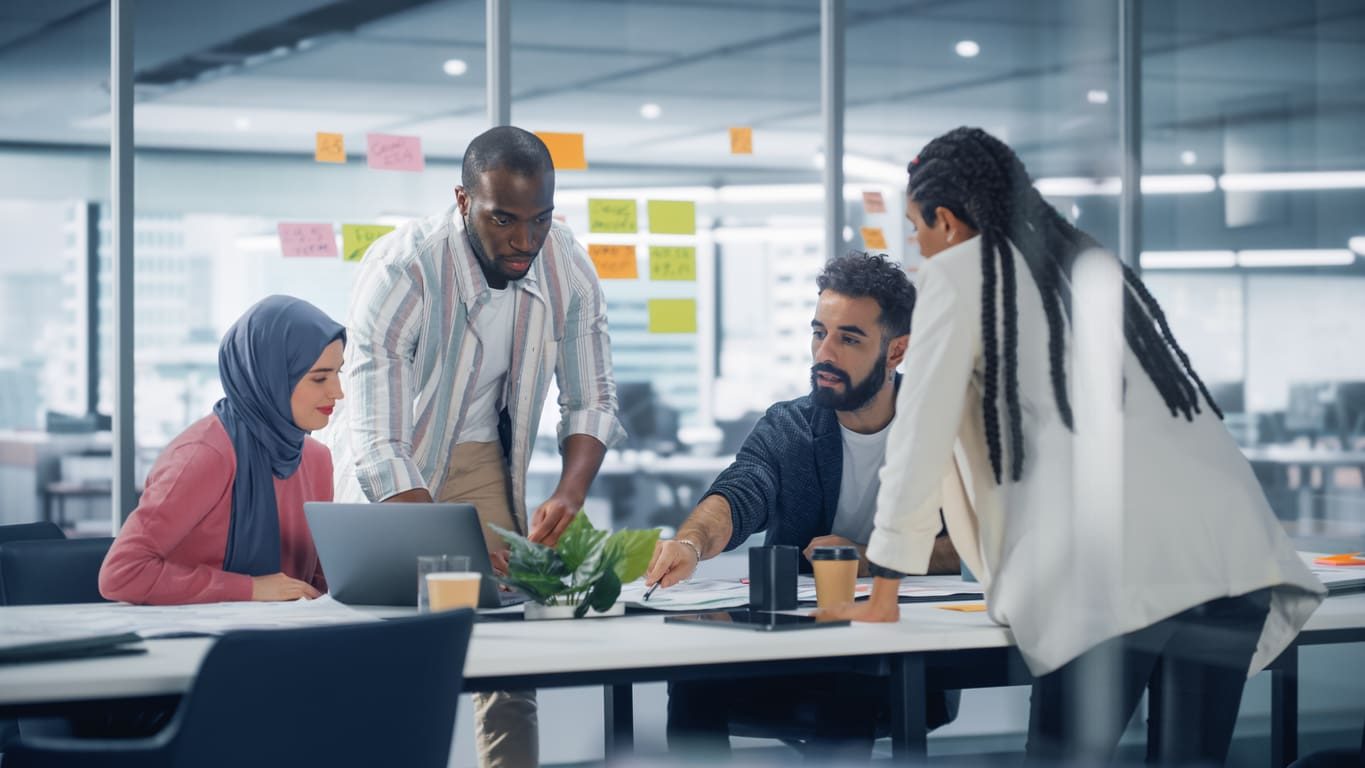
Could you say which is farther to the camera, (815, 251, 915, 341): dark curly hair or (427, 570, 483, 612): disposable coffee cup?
(815, 251, 915, 341): dark curly hair

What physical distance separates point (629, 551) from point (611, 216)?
6.94 feet

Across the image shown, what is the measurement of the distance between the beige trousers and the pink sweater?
29 cm

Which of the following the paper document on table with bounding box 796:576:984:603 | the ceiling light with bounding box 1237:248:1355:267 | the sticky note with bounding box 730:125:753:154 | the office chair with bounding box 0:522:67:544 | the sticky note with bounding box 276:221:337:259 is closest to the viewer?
the paper document on table with bounding box 796:576:984:603

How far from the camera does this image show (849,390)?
102 inches

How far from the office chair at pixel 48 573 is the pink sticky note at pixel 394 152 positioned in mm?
1608

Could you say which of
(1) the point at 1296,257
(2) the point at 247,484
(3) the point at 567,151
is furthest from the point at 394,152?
(1) the point at 1296,257

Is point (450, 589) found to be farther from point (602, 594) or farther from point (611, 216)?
point (611, 216)

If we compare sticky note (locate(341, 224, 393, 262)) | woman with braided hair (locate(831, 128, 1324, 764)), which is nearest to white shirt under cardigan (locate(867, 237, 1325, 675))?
woman with braided hair (locate(831, 128, 1324, 764))

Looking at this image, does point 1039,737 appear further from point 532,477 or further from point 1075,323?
point 532,477

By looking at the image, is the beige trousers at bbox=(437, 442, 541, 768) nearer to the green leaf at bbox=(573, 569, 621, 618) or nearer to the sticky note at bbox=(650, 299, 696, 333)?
the green leaf at bbox=(573, 569, 621, 618)

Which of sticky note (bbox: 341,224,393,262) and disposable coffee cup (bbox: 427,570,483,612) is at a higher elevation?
sticky note (bbox: 341,224,393,262)

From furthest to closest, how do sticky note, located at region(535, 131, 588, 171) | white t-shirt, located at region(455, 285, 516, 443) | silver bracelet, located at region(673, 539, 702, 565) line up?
1. sticky note, located at region(535, 131, 588, 171)
2. white t-shirt, located at region(455, 285, 516, 443)
3. silver bracelet, located at region(673, 539, 702, 565)

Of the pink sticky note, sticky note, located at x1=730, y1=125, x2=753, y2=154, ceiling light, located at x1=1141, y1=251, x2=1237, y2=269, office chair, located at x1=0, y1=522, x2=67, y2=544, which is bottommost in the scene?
office chair, located at x1=0, y1=522, x2=67, y2=544

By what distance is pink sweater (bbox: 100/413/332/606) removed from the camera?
205 centimetres
